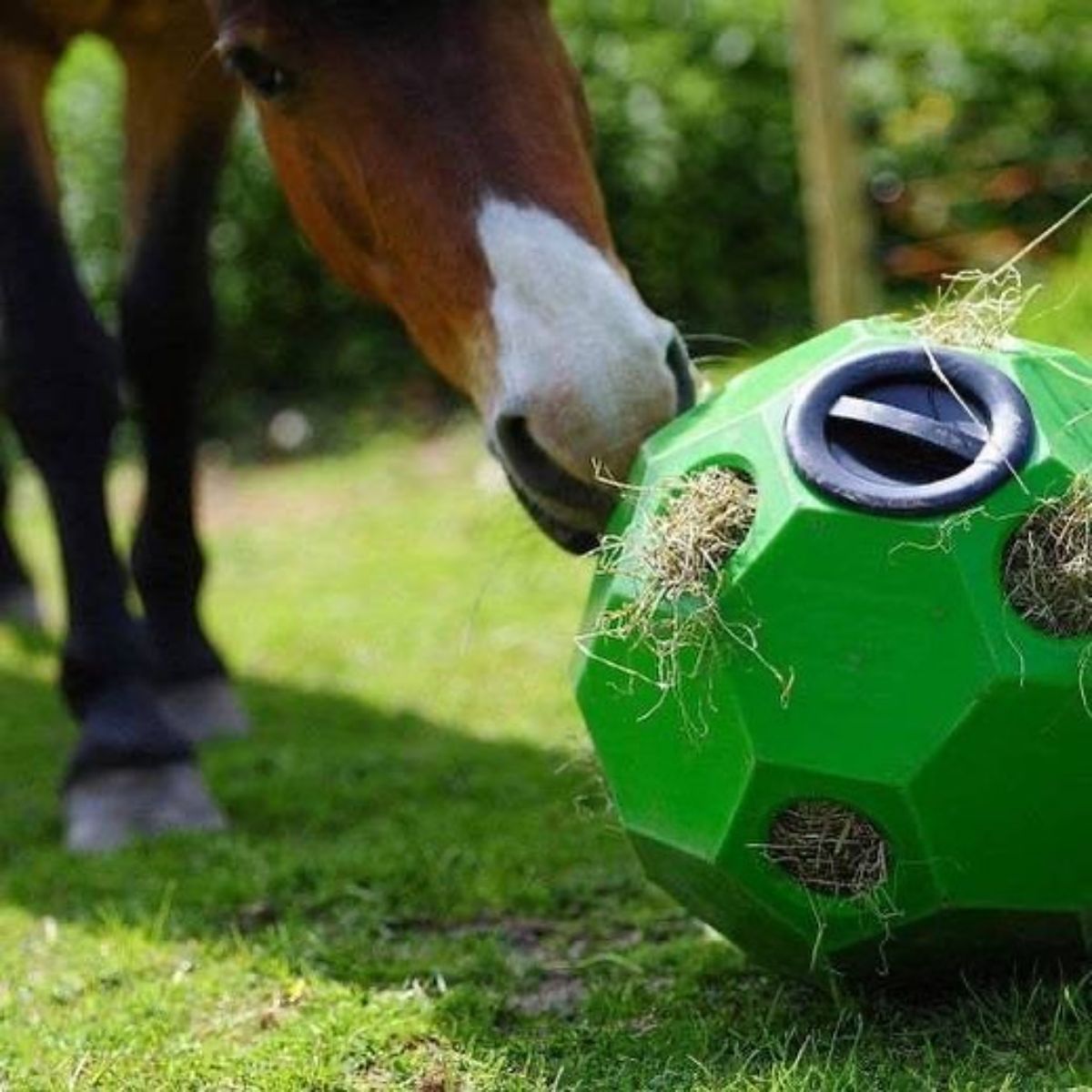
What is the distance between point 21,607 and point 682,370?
4.03 meters

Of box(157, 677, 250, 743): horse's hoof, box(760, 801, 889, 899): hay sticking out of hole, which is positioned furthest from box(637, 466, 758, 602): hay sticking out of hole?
box(157, 677, 250, 743): horse's hoof

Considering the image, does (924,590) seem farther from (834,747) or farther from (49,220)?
(49,220)

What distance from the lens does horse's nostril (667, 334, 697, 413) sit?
3.08m

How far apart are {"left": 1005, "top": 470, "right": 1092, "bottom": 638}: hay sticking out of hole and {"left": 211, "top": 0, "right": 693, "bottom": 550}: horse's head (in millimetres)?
714

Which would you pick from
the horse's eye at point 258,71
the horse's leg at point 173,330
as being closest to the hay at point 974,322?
the horse's eye at point 258,71

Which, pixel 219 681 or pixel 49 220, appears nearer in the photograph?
pixel 49 220

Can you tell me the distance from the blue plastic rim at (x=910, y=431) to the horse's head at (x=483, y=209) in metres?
0.47

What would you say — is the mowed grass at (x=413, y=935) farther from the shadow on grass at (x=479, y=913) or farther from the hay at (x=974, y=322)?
the hay at (x=974, y=322)

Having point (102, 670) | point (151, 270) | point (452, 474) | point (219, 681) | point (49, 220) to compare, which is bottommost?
point (452, 474)

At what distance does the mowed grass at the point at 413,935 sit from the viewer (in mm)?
2641

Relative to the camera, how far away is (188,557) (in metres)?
5.23

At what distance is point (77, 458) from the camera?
170 inches

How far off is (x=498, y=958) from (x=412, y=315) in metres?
1.04

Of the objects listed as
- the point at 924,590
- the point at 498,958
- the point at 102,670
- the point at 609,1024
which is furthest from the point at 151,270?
the point at 924,590
